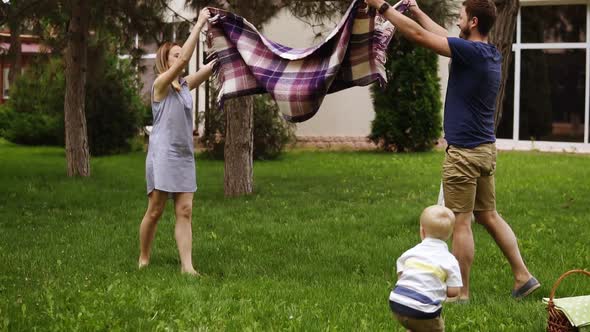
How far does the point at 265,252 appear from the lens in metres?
7.98

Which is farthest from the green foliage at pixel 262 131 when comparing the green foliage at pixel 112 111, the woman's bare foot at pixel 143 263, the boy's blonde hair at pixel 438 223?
the boy's blonde hair at pixel 438 223

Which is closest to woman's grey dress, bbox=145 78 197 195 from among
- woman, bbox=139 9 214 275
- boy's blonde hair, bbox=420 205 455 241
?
woman, bbox=139 9 214 275

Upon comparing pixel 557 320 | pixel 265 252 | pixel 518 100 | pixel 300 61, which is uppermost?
pixel 300 61

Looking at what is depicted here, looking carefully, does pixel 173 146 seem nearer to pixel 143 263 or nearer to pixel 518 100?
pixel 143 263

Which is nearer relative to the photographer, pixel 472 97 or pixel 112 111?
pixel 472 97

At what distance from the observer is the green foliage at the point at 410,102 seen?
767 inches

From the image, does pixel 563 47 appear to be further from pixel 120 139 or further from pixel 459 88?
pixel 459 88

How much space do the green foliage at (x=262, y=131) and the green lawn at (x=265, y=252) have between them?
9.40 feet

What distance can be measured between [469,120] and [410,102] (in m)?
13.8

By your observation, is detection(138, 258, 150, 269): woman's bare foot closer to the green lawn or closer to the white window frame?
the green lawn

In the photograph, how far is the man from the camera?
573 cm

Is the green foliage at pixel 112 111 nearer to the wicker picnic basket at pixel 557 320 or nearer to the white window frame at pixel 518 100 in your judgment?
the white window frame at pixel 518 100

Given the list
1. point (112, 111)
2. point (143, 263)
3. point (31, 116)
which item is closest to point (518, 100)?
point (112, 111)

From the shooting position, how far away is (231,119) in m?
12.0
